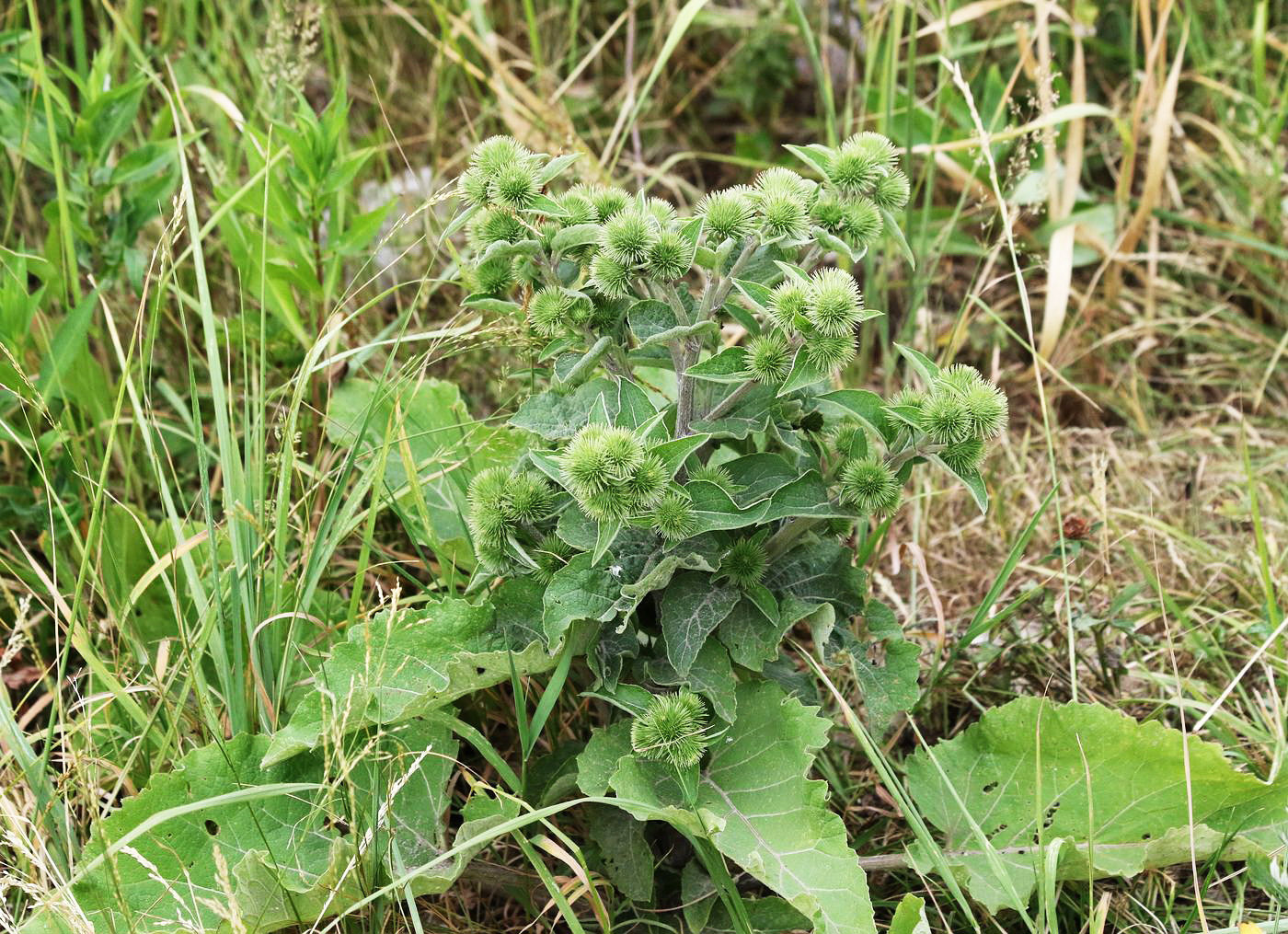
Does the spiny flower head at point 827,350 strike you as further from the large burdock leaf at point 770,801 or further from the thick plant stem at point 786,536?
the large burdock leaf at point 770,801

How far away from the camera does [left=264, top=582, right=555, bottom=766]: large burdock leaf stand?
1522 millimetres

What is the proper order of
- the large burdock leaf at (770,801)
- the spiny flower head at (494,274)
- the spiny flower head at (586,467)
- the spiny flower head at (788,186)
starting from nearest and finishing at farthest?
the spiny flower head at (586,467) → the large burdock leaf at (770,801) → the spiny flower head at (788,186) → the spiny flower head at (494,274)

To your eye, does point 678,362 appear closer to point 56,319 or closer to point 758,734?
point 758,734

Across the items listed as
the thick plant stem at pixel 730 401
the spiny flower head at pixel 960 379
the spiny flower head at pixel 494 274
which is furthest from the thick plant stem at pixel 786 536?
the spiny flower head at pixel 494 274

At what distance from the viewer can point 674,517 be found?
1.46m

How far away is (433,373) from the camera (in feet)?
8.74

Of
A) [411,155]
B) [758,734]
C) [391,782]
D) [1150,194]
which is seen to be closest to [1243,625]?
[758,734]

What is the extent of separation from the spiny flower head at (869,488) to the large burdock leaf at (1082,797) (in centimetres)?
38

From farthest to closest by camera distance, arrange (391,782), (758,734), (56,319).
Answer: (56,319) → (758,734) → (391,782)

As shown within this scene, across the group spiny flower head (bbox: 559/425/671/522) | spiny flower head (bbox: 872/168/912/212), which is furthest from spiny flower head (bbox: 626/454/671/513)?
spiny flower head (bbox: 872/168/912/212)

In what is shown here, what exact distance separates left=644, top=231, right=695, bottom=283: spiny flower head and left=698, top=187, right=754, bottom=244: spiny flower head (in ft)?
0.15

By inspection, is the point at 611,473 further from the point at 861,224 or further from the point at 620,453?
the point at 861,224

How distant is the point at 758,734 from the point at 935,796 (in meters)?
0.35

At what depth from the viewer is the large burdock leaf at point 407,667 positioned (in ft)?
4.99
